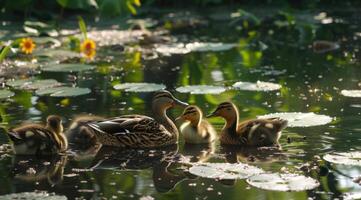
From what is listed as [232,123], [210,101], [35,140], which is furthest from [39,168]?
[210,101]

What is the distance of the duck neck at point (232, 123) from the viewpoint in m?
7.97

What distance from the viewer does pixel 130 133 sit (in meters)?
7.77

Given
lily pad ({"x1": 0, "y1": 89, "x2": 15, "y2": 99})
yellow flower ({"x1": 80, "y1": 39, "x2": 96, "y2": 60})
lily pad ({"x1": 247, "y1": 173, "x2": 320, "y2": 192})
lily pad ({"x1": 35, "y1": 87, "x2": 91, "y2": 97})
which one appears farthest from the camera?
yellow flower ({"x1": 80, "y1": 39, "x2": 96, "y2": 60})

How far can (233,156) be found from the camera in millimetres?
7527

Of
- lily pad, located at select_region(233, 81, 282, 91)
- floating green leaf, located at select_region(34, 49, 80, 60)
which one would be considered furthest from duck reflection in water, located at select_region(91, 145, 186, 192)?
floating green leaf, located at select_region(34, 49, 80, 60)

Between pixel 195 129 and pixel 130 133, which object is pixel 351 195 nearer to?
pixel 195 129

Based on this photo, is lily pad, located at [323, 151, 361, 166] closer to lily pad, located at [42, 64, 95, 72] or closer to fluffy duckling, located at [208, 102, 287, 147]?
fluffy duckling, located at [208, 102, 287, 147]

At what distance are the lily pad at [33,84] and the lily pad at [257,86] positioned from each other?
6.99ft

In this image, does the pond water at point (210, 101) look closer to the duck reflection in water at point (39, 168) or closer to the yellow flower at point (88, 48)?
the duck reflection in water at point (39, 168)

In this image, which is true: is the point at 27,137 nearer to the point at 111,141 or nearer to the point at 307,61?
the point at 111,141

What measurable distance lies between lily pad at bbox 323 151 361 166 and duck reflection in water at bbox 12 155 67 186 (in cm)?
216

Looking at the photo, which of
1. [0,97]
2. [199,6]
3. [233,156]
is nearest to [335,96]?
[233,156]

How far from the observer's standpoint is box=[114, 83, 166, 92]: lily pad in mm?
10031

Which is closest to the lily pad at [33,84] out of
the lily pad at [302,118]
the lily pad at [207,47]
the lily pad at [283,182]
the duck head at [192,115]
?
the duck head at [192,115]
